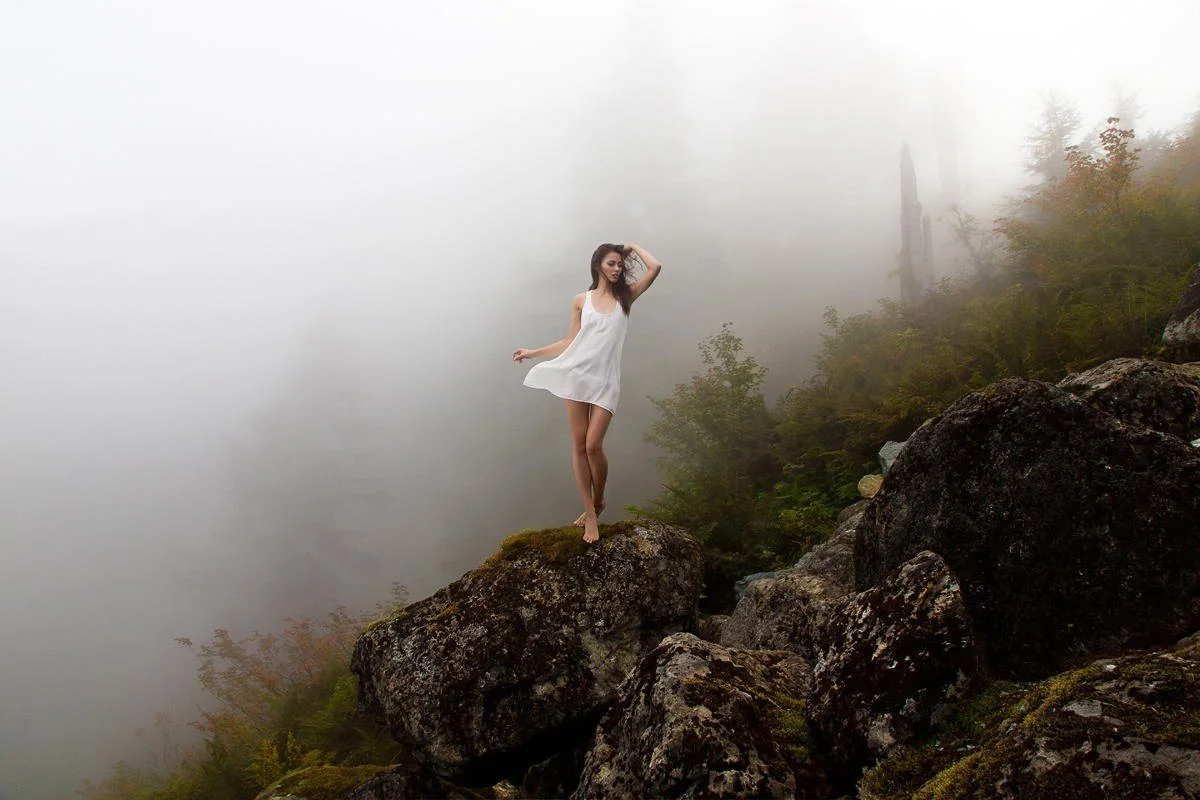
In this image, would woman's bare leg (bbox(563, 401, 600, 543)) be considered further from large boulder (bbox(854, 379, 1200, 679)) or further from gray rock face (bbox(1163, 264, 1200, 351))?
gray rock face (bbox(1163, 264, 1200, 351))

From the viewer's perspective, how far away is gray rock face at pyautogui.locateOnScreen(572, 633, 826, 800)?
3098 mm

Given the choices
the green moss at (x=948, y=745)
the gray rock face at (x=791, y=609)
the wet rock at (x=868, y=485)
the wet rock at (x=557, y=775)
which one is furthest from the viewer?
the wet rock at (x=868, y=485)

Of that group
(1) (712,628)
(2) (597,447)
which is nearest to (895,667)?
(2) (597,447)

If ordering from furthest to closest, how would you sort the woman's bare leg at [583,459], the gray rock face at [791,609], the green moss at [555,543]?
the green moss at [555,543]
the woman's bare leg at [583,459]
the gray rock face at [791,609]

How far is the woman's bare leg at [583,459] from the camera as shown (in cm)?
623

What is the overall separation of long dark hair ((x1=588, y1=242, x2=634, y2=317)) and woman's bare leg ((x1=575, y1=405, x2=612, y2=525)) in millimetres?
1179

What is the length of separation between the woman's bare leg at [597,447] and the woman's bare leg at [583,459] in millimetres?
46

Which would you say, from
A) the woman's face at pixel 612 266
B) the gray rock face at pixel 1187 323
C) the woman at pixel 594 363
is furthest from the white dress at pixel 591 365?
the gray rock face at pixel 1187 323

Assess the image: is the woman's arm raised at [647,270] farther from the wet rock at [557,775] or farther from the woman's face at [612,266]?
the wet rock at [557,775]

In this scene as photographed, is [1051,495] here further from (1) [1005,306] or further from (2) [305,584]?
(2) [305,584]

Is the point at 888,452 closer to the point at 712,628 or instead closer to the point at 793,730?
the point at 712,628

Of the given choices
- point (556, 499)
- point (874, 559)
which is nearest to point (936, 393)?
point (874, 559)

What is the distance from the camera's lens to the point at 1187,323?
25.3 feet

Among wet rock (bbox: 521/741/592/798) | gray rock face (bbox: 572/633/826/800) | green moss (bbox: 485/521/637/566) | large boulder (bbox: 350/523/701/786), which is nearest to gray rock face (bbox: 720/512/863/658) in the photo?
large boulder (bbox: 350/523/701/786)
